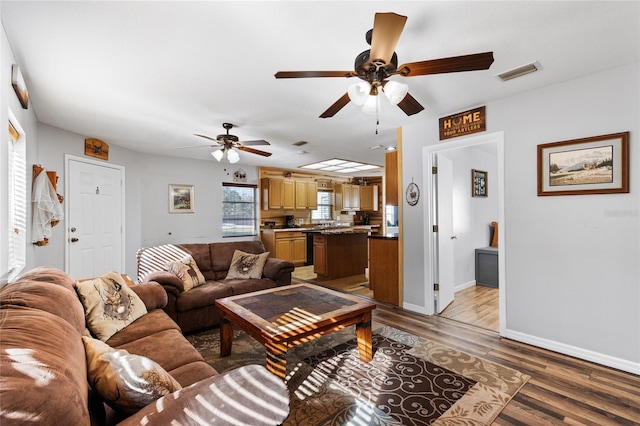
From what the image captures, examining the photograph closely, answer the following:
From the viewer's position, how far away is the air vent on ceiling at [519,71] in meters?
2.35

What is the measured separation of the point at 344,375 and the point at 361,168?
19.6 ft

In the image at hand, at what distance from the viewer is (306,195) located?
7.83 metres

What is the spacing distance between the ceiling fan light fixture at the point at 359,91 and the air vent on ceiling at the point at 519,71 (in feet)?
4.71

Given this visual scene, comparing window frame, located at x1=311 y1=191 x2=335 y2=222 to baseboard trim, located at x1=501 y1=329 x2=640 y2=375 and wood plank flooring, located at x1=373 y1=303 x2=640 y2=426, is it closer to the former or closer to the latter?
wood plank flooring, located at x1=373 y1=303 x2=640 y2=426

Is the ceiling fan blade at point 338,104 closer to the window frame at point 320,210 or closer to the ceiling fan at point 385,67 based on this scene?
the ceiling fan at point 385,67

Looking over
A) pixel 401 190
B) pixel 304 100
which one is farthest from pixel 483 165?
pixel 304 100

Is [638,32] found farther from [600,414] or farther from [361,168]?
[361,168]

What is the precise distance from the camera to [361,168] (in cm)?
763

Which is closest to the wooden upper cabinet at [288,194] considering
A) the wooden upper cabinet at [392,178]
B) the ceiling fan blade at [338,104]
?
the wooden upper cabinet at [392,178]

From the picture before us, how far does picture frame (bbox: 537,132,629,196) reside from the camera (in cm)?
239

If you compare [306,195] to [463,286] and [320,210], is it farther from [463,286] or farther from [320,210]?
[463,286]

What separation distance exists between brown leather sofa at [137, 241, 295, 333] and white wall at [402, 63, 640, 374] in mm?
2784

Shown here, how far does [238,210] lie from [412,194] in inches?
182

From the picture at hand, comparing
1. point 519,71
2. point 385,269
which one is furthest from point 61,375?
point 385,269
